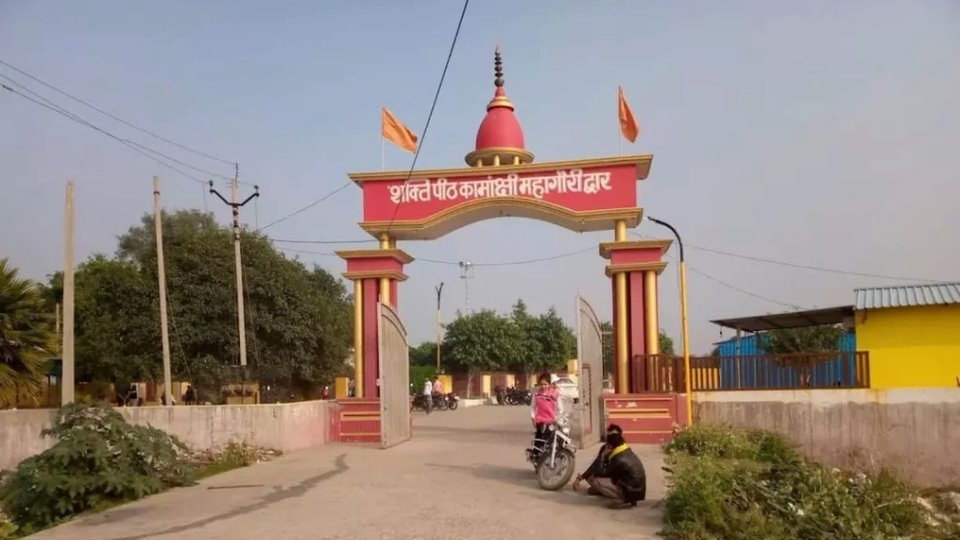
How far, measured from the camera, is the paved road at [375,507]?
26.1 ft

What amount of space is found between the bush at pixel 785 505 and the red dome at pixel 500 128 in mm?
10458

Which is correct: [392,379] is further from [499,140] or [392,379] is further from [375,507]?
[375,507]

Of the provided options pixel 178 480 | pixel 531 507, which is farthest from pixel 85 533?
pixel 531 507

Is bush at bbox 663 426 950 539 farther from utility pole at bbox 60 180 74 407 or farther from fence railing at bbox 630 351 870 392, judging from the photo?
utility pole at bbox 60 180 74 407

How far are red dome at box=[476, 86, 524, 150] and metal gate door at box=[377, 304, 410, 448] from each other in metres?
4.48

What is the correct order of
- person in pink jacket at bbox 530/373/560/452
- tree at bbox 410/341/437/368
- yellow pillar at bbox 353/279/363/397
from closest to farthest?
person in pink jacket at bbox 530/373/560/452
yellow pillar at bbox 353/279/363/397
tree at bbox 410/341/437/368

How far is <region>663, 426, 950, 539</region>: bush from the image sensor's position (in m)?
7.52

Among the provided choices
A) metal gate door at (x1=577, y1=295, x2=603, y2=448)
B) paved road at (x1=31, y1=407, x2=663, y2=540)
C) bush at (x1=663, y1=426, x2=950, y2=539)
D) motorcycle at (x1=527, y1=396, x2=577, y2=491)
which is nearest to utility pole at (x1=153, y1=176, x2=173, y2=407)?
paved road at (x1=31, y1=407, x2=663, y2=540)

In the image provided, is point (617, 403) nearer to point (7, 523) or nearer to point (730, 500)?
point (730, 500)

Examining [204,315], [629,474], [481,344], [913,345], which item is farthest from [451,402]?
[629,474]

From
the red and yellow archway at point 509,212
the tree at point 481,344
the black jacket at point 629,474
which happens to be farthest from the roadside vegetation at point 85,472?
the tree at point 481,344

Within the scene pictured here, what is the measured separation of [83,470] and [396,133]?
10.5 metres

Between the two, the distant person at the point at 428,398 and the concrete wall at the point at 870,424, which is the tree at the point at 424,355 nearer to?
the distant person at the point at 428,398

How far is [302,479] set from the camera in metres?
11.6
